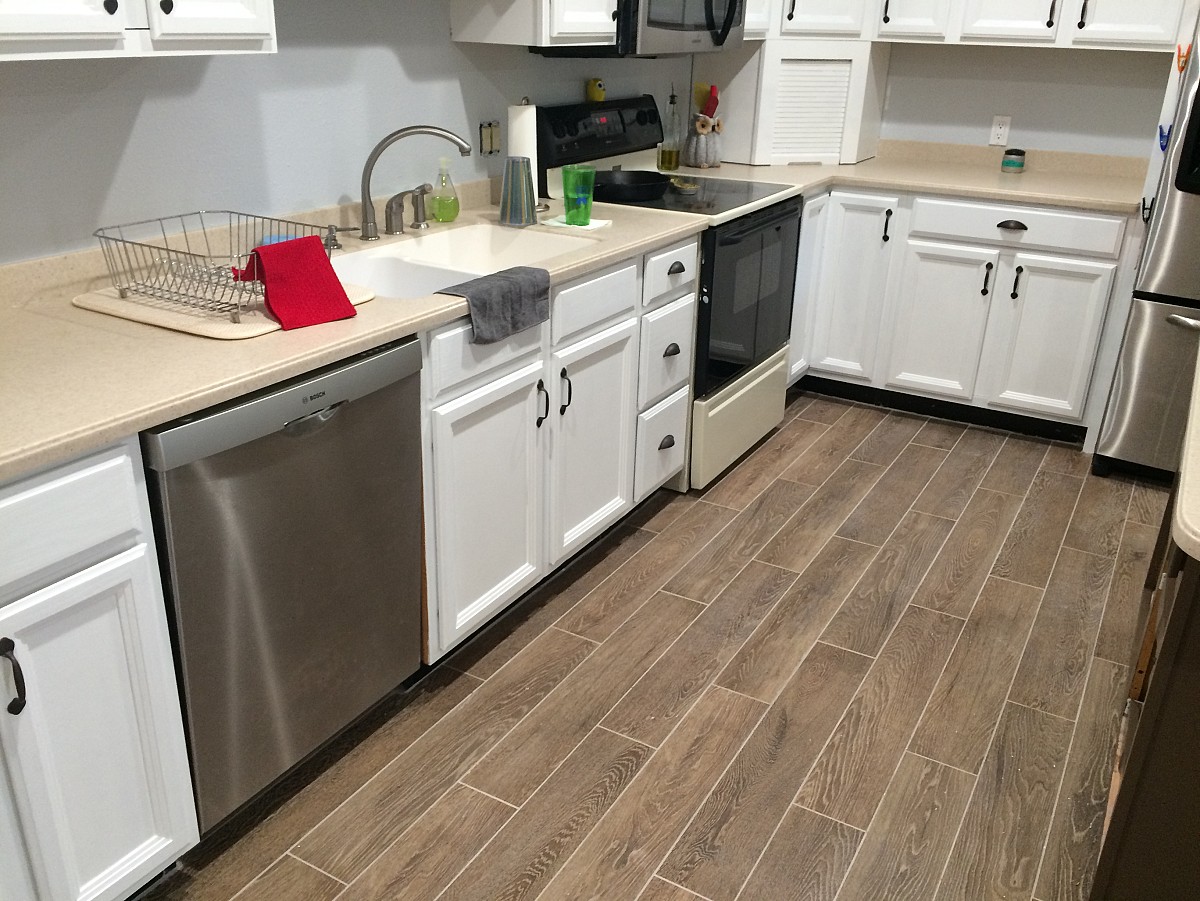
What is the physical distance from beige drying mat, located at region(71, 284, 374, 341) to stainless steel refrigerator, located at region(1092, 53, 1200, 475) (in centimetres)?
254

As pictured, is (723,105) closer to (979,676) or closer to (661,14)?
(661,14)

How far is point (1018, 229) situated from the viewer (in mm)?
3533

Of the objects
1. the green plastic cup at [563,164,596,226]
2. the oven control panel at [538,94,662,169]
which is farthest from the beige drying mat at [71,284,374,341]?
the oven control panel at [538,94,662,169]

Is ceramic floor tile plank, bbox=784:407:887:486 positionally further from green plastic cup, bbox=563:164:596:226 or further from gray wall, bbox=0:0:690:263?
gray wall, bbox=0:0:690:263

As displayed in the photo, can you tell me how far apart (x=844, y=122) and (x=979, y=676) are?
8.37 feet

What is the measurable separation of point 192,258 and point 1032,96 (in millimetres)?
3465

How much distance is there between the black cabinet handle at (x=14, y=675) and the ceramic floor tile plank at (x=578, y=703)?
35.8 inches

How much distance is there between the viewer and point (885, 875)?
6.00 feet

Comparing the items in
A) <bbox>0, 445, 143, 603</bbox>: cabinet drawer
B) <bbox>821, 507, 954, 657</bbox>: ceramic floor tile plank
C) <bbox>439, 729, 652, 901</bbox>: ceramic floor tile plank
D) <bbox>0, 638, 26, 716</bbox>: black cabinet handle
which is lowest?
<bbox>439, 729, 652, 901</bbox>: ceramic floor tile plank

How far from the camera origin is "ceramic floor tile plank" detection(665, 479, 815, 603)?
109 inches

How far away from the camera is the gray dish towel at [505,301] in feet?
6.72

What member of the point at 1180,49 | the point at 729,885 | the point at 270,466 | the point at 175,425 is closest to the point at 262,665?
the point at 270,466

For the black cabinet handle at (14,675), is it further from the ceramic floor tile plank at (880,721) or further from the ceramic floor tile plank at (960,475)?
the ceramic floor tile plank at (960,475)

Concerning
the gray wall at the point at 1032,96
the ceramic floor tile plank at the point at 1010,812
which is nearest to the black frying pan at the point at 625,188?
the gray wall at the point at 1032,96
